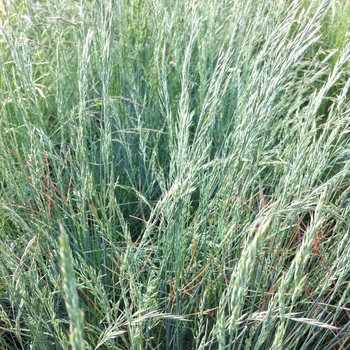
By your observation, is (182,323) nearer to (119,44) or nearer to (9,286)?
(9,286)

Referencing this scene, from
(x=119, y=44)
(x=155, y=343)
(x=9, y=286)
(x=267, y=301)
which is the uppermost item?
(x=119, y=44)

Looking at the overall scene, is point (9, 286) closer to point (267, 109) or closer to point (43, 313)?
point (43, 313)

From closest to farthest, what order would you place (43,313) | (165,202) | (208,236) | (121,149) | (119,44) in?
(165,202) → (43,313) → (208,236) → (121,149) → (119,44)

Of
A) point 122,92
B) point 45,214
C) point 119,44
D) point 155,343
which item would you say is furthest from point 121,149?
point 155,343

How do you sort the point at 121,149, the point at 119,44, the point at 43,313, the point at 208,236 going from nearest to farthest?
the point at 43,313 → the point at 208,236 → the point at 121,149 → the point at 119,44

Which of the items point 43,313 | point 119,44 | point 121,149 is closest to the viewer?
point 43,313

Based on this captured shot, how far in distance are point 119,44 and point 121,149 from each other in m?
0.39

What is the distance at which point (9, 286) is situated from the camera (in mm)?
1043

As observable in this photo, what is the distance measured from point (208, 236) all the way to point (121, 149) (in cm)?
59

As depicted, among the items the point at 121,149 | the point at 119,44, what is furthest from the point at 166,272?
the point at 119,44

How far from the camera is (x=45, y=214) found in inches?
46.3

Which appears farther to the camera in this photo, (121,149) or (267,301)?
(121,149)

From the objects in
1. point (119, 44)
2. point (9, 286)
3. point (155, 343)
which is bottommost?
point (155, 343)

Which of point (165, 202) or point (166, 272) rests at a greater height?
point (165, 202)
